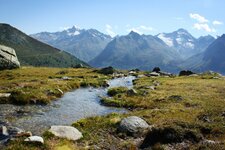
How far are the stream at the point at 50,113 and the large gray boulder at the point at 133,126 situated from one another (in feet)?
21.8

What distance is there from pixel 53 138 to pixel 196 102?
26.3 m

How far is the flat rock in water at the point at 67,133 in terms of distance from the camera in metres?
26.2

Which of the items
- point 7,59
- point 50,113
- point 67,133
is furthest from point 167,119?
point 7,59

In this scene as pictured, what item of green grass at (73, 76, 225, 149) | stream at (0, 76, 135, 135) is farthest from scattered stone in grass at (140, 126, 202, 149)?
stream at (0, 76, 135, 135)

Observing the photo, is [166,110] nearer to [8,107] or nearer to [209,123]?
[209,123]

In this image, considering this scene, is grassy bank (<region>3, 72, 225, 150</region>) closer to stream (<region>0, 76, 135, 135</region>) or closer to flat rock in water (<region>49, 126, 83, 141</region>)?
flat rock in water (<region>49, 126, 83, 141</region>)

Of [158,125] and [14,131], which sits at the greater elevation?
[158,125]

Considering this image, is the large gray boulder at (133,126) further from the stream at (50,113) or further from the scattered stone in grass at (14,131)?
the scattered stone in grass at (14,131)

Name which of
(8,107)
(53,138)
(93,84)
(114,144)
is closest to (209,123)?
(114,144)

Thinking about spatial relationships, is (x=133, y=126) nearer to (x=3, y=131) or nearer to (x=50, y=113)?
(x=3, y=131)

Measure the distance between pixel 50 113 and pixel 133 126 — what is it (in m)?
12.6

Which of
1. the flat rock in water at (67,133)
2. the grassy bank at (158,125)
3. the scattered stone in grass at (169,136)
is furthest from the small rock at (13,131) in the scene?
the scattered stone in grass at (169,136)

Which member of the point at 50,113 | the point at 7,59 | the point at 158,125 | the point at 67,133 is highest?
the point at 7,59

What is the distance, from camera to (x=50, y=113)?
37.6 meters
